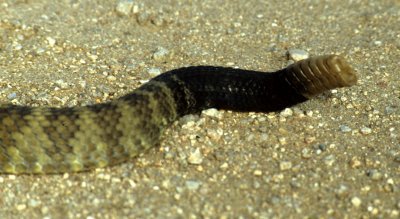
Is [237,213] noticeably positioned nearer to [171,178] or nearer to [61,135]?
[171,178]

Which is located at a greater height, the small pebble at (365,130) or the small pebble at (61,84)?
the small pebble at (365,130)

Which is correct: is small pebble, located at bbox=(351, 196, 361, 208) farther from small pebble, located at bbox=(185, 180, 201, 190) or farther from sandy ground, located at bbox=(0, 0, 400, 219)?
small pebble, located at bbox=(185, 180, 201, 190)

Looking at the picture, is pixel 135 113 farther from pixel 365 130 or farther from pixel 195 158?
pixel 365 130

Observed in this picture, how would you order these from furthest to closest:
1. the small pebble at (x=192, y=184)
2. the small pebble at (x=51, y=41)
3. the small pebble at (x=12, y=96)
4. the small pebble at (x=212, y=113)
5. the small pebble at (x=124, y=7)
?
the small pebble at (x=124, y=7)
the small pebble at (x=51, y=41)
the small pebble at (x=12, y=96)
the small pebble at (x=212, y=113)
the small pebble at (x=192, y=184)

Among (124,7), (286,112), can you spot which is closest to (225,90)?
(286,112)

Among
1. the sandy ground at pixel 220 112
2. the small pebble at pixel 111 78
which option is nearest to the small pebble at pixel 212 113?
the sandy ground at pixel 220 112

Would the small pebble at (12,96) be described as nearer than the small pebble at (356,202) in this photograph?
No

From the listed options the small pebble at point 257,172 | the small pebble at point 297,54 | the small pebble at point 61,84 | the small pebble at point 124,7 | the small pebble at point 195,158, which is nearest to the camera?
the small pebble at point 257,172

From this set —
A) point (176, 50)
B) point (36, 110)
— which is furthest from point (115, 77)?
point (36, 110)

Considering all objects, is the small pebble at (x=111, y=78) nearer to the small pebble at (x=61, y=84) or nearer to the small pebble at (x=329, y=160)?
the small pebble at (x=61, y=84)
